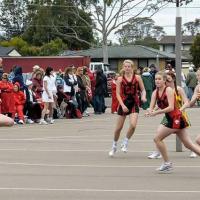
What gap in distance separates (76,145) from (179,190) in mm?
6415

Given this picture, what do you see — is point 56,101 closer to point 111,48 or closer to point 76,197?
point 76,197

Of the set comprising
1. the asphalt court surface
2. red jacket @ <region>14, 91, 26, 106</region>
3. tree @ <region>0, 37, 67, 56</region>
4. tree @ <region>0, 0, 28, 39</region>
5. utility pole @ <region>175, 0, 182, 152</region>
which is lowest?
the asphalt court surface

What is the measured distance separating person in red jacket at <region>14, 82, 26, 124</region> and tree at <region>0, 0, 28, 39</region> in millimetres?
88865

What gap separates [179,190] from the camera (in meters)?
10.2

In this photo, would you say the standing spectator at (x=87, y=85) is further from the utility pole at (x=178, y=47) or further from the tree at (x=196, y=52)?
the tree at (x=196, y=52)

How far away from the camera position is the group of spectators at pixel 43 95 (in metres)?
22.7

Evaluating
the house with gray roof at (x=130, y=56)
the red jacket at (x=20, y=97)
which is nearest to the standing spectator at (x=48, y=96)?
the red jacket at (x=20, y=97)

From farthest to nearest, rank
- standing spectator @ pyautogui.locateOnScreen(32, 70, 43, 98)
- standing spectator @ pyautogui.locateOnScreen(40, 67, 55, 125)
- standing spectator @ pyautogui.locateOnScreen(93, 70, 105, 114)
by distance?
standing spectator @ pyautogui.locateOnScreen(93, 70, 105, 114), standing spectator @ pyautogui.locateOnScreen(32, 70, 43, 98), standing spectator @ pyautogui.locateOnScreen(40, 67, 55, 125)

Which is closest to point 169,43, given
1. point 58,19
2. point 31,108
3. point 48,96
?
point 58,19

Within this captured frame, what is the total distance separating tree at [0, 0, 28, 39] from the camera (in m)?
113

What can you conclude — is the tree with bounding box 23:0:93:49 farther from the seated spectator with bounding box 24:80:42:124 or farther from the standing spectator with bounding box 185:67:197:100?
the seated spectator with bounding box 24:80:42:124

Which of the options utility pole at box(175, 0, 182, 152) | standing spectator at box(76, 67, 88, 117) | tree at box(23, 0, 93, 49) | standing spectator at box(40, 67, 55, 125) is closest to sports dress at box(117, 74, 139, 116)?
utility pole at box(175, 0, 182, 152)

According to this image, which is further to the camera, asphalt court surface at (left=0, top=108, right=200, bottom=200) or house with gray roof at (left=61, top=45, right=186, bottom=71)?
house with gray roof at (left=61, top=45, right=186, bottom=71)

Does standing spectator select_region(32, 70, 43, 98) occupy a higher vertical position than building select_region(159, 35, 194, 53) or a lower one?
lower
